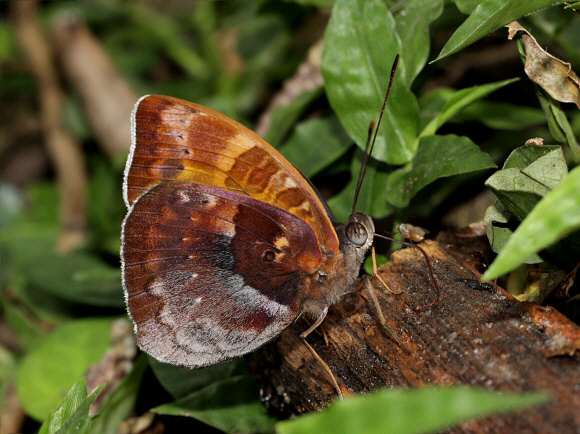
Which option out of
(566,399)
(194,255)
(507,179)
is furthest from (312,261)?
(566,399)

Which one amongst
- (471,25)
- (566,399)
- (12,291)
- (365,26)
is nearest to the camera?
(566,399)

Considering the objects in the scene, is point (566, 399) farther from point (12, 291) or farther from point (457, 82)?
point (12, 291)

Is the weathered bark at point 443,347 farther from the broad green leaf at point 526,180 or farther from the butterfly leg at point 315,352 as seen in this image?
the broad green leaf at point 526,180

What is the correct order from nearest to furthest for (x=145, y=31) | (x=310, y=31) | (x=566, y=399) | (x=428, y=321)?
(x=566, y=399), (x=428, y=321), (x=310, y=31), (x=145, y=31)

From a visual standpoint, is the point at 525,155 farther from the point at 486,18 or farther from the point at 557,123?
the point at 486,18

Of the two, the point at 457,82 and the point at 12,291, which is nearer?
the point at 457,82

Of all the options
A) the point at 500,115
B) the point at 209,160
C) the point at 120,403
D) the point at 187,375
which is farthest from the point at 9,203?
the point at 500,115
